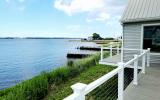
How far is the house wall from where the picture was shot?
10.3 m

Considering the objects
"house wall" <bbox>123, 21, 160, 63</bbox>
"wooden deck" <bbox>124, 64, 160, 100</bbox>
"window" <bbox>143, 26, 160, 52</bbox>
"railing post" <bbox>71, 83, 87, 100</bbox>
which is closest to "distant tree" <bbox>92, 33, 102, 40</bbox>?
"house wall" <bbox>123, 21, 160, 63</bbox>

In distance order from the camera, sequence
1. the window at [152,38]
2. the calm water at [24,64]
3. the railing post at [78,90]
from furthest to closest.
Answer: the calm water at [24,64] < the window at [152,38] < the railing post at [78,90]

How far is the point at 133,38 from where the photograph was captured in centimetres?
1055

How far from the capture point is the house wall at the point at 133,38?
10.3 meters

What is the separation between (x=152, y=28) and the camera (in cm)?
1000

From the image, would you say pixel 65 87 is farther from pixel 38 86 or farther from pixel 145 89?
pixel 145 89

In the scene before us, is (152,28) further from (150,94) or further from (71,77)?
(150,94)

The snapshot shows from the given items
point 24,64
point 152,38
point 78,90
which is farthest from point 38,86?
point 24,64

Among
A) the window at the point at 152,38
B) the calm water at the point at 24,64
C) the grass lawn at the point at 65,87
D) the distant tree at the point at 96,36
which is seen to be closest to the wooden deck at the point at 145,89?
the grass lawn at the point at 65,87

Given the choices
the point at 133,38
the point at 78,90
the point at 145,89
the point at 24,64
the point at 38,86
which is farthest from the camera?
the point at 24,64

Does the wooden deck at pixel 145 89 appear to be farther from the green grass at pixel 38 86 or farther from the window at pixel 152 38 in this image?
the green grass at pixel 38 86

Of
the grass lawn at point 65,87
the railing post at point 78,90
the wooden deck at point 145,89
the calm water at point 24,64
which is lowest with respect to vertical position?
the calm water at point 24,64

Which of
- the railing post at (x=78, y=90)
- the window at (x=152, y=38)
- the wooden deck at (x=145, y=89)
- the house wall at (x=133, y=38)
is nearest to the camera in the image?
the railing post at (x=78, y=90)

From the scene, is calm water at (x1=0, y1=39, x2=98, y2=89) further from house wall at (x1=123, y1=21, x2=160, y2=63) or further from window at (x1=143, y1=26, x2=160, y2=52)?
window at (x1=143, y1=26, x2=160, y2=52)
